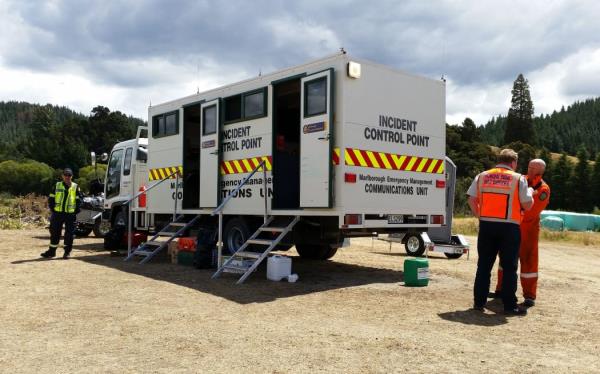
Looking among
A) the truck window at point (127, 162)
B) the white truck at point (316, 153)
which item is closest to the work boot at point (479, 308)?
the white truck at point (316, 153)

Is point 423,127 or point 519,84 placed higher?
point 519,84

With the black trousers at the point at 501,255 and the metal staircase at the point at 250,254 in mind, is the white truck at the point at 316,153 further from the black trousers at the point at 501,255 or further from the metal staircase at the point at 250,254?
the black trousers at the point at 501,255

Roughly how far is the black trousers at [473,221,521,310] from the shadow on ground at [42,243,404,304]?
206 centimetres

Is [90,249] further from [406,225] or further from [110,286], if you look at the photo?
[406,225]

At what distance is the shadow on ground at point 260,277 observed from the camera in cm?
752

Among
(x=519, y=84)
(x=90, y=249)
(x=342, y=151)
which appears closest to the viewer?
(x=342, y=151)

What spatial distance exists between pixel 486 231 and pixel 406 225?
2.46m

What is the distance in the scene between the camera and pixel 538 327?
18.7 ft

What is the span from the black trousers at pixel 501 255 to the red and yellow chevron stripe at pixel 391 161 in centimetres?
219

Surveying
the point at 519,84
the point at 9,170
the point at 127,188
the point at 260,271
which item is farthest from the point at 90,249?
the point at 519,84

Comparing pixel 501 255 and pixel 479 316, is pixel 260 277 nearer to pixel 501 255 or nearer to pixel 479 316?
pixel 479 316

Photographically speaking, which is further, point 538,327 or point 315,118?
point 315,118

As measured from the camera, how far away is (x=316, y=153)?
7996 millimetres

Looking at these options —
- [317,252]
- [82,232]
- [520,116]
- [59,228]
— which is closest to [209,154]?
[317,252]
